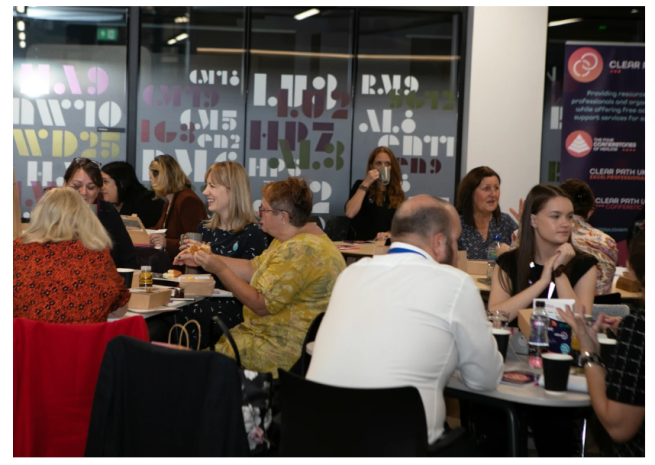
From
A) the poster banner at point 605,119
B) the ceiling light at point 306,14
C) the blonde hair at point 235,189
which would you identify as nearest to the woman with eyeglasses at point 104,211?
the blonde hair at point 235,189

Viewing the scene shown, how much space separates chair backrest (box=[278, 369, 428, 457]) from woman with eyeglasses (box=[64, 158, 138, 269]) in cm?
259

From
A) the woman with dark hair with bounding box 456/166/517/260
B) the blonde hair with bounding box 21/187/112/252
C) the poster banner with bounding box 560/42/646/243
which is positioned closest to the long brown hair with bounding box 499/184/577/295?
the woman with dark hair with bounding box 456/166/517/260

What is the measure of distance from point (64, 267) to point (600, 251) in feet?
10.1

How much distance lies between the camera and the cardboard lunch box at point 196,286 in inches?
143

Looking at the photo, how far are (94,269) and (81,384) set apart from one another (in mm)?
545

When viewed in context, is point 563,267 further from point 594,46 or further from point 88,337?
point 594,46

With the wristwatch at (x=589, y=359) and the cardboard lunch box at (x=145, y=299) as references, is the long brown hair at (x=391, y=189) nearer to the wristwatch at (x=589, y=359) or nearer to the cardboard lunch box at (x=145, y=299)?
the cardboard lunch box at (x=145, y=299)

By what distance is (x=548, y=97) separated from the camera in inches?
309

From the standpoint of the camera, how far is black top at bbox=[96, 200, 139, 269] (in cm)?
420

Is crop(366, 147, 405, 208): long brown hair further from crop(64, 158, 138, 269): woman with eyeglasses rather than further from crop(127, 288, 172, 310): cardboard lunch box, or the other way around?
crop(127, 288, 172, 310): cardboard lunch box

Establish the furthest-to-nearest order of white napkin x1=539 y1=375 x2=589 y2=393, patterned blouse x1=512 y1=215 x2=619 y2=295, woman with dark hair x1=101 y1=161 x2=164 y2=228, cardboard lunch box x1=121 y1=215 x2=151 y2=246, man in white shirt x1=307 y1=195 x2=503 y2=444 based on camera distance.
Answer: woman with dark hair x1=101 y1=161 x2=164 y2=228, cardboard lunch box x1=121 y1=215 x2=151 y2=246, patterned blouse x1=512 y1=215 x2=619 y2=295, white napkin x1=539 y1=375 x2=589 y2=393, man in white shirt x1=307 y1=195 x2=503 y2=444

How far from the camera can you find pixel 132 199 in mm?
6535

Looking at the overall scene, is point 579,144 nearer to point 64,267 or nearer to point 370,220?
point 370,220

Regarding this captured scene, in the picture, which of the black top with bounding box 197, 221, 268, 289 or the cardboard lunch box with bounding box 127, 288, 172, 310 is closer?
the cardboard lunch box with bounding box 127, 288, 172, 310
